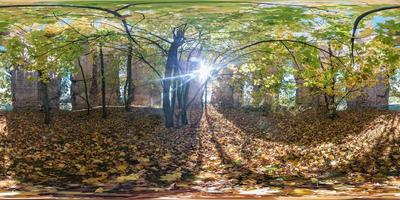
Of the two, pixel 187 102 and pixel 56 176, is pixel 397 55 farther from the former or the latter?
pixel 56 176

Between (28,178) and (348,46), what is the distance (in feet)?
3.25

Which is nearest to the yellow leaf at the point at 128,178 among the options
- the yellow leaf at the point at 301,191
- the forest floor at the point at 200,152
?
the forest floor at the point at 200,152

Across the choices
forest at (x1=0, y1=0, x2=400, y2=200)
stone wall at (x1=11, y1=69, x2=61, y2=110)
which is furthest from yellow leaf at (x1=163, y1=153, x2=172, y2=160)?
stone wall at (x1=11, y1=69, x2=61, y2=110)

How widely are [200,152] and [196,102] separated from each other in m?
0.16

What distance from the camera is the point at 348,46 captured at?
1202 mm

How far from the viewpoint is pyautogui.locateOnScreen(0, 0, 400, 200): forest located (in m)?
1.14

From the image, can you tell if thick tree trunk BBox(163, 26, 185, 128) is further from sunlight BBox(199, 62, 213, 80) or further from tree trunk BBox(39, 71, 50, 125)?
tree trunk BBox(39, 71, 50, 125)

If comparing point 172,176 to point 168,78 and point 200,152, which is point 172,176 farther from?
point 168,78

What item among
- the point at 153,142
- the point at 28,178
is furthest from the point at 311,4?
the point at 28,178

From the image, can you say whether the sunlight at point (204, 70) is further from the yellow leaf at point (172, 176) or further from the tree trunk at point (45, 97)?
the tree trunk at point (45, 97)

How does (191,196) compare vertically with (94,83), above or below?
below

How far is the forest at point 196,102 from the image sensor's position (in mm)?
1141

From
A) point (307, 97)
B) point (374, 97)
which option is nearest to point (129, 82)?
point (307, 97)

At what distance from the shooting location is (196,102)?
1.25 m
